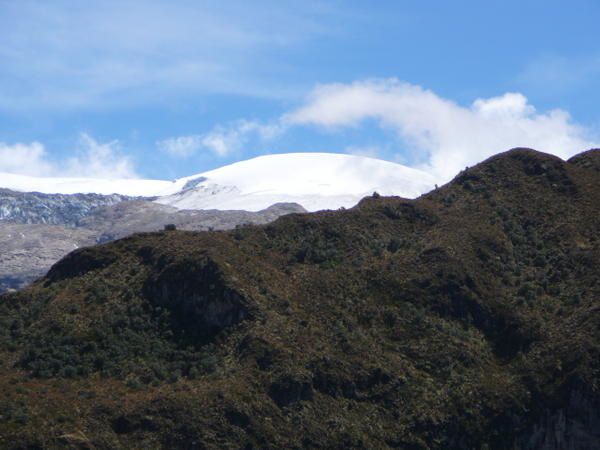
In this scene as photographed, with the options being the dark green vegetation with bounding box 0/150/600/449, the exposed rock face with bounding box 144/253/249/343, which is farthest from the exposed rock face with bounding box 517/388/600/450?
the exposed rock face with bounding box 144/253/249/343

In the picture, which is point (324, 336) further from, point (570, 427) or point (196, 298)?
point (570, 427)

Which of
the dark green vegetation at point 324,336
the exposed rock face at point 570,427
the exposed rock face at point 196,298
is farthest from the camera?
the exposed rock face at point 196,298

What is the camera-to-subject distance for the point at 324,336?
66.4m

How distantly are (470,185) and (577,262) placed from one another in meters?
12.9

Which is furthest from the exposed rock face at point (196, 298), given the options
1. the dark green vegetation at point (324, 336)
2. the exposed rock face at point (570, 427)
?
the exposed rock face at point (570, 427)

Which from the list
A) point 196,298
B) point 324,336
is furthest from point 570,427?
point 196,298

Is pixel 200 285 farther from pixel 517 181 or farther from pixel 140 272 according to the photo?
pixel 517 181

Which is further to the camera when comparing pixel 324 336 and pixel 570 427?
pixel 324 336

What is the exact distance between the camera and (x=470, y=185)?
280 ft

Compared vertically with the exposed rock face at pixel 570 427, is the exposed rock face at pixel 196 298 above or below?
above

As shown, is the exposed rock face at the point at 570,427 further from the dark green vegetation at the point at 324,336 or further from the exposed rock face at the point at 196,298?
the exposed rock face at the point at 196,298

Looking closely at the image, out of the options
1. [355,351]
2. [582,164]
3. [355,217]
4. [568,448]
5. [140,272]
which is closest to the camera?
[568,448]

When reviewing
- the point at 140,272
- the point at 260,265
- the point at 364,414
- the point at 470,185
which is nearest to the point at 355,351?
the point at 364,414

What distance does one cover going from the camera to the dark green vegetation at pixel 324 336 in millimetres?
58562
